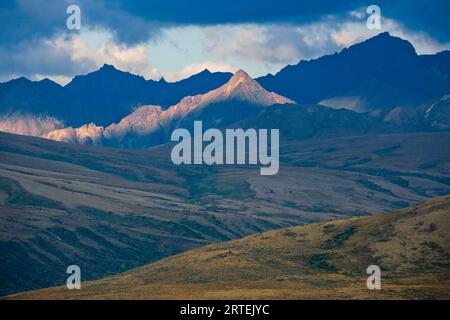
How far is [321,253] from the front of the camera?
179250 mm

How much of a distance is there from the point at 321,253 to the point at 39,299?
58650 millimetres

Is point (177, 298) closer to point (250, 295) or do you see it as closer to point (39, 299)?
point (250, 295)

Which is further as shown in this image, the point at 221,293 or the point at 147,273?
the point at 147,273

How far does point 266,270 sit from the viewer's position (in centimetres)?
16850

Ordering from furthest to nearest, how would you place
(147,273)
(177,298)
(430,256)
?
(147,273), (430,256), (177,298)

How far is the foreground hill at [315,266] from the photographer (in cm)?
14400

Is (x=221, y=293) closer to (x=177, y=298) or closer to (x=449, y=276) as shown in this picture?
(x=177, y=298)

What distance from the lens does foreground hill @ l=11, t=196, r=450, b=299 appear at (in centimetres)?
14400

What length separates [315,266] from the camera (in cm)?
17150
